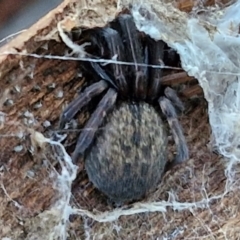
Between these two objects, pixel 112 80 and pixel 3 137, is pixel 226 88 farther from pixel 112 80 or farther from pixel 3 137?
pixel 3 137

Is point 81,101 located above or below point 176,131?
above

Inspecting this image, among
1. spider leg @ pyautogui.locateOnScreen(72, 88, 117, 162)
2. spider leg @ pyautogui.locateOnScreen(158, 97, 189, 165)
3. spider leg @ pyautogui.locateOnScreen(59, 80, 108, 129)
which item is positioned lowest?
spider leg @ pyautogui.locateOnScreen(158, 97, 189, 165)

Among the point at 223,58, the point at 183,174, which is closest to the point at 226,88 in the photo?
the point at 223,58

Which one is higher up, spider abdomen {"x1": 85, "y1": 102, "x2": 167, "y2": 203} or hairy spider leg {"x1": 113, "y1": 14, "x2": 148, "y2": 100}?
hairy spider leg {"x1": 113, "y1": 14, "x2": 148, "y2": 100}

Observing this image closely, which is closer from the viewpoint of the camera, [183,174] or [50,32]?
[50,32]

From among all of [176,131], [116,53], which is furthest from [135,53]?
[176,131]

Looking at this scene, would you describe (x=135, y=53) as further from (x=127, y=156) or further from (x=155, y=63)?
(x=127, y=156)
